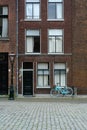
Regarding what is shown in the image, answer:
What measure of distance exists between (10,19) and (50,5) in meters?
4.20

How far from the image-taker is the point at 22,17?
140 feet

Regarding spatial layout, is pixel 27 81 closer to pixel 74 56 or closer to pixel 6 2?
pixel 74 56

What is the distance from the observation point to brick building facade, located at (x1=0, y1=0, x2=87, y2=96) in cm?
4216

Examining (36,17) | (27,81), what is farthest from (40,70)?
(36,17)


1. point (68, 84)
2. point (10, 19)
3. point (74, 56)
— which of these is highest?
point (10, 19)

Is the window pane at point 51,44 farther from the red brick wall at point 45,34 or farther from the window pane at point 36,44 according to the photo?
the window pane at point 36,44

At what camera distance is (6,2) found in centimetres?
4206

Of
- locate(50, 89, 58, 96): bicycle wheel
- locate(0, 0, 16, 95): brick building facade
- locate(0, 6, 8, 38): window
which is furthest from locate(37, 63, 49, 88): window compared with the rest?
locate(0, 6, 8, 38): window

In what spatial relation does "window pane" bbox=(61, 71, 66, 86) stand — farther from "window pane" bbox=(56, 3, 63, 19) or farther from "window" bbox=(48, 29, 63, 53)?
"window pane" bbox=(56, 3, 63, 19)

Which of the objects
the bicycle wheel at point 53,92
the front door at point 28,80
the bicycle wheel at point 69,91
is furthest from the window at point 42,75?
A: the bicycle wheel at point 69,91

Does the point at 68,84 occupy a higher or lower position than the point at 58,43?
lower

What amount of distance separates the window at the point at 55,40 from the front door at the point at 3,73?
449 centimetres

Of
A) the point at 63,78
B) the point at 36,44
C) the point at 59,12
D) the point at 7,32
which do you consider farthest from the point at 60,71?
the point at 7,32

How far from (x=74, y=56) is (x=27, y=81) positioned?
5.15 metres
